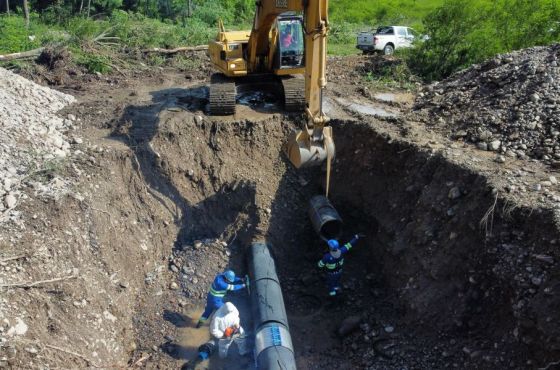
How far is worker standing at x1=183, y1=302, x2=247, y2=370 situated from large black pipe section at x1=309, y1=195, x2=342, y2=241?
2859 millimetres

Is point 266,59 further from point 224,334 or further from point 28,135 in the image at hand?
point 224,334

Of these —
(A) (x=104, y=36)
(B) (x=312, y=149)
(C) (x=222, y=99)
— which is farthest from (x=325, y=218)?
(A) (x=104, y=36)

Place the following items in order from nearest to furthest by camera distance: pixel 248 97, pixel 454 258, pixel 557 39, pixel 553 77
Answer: pixel 454 258 → pixel 553 77 → pixel 248 97 → pixel 557 39

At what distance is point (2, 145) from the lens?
9.87 meters

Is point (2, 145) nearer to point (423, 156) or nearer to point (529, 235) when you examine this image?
point (423, 156)

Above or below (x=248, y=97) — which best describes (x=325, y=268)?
below

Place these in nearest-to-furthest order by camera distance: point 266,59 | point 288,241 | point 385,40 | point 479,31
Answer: point 288,241 < point 266,59 < point 479,31 < point 385,40

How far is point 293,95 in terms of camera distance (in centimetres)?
1228

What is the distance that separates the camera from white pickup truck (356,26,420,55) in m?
23.4

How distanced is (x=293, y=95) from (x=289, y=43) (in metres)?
1.25

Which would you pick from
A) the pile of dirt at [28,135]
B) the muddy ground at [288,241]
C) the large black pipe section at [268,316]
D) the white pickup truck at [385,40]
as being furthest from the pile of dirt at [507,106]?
the white pickup truck at [385,40]

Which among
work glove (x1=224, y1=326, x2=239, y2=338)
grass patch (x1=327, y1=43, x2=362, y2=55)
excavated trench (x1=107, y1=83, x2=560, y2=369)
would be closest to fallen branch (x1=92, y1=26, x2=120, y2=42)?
excavated trench (x1=107, y1=83, x2=560, y2=369)

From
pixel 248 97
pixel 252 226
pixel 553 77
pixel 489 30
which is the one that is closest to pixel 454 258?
pixel 252 226

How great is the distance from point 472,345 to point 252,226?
525 cm
